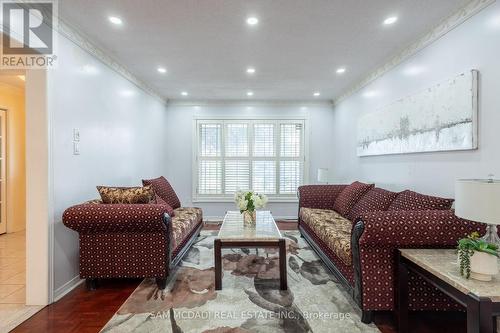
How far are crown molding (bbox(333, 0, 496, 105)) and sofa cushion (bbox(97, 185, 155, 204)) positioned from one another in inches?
137

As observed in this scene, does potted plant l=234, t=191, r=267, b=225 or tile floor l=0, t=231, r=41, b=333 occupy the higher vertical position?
potted plant l=234, t=191, r=267, b=225

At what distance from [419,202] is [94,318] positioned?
305 cm

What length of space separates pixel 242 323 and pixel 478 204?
1.78 meters

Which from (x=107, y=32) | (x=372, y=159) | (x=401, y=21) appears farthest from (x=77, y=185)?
(x=372, y=159)

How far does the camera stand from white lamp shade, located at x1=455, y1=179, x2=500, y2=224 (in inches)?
55.2

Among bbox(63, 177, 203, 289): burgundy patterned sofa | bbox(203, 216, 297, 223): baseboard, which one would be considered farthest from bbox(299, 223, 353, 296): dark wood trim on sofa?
bbox(63, 177, 203, 289): burgundy patterned sofa

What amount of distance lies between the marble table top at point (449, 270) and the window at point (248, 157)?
4.09m

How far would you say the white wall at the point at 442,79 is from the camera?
2057mm

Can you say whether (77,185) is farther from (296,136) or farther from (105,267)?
(296,136)

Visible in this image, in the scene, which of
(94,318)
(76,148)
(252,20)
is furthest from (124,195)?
(252,20)

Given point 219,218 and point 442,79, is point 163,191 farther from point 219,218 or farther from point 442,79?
point 442,79

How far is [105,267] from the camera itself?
2533 mm

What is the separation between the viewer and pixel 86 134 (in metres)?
2.93

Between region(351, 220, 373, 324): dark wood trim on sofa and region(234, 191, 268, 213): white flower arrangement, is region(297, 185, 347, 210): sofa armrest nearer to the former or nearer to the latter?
region(234, 191, 268, 213): white flower arrangement
